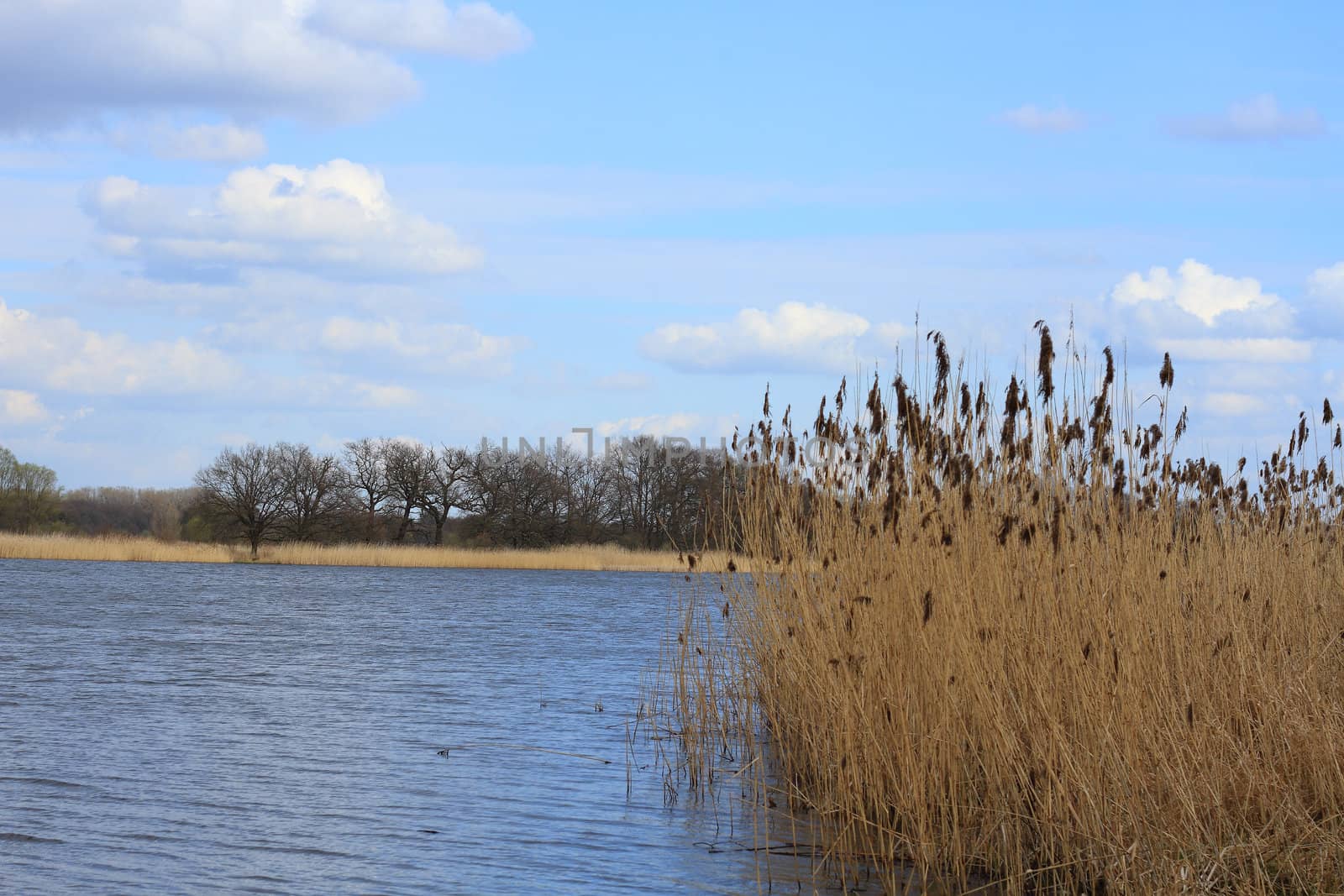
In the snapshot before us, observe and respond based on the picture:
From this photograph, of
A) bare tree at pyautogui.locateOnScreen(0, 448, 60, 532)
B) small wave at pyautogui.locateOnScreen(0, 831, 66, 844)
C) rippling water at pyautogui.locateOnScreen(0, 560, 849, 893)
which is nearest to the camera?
rippling water at pyautogui.locateOnScreen(0, 560, 849, 893)

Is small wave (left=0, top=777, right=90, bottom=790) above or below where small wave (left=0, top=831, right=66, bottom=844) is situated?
below

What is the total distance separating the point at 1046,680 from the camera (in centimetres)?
462

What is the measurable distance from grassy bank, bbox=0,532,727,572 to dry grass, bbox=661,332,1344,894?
31.2 meters

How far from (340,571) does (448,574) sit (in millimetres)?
4081

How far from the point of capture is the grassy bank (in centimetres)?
4044

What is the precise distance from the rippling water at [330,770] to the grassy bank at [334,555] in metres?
21.8

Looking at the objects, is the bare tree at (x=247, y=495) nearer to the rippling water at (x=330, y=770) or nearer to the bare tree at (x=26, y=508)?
the bare tree at (x=26, y=508)

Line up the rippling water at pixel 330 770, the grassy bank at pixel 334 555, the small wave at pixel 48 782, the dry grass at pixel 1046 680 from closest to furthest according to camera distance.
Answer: the dry grass at pixel 1046 680 < the rippling water at pixel 330 770 < the small wave at pixel 48 782 < the grassy bank at pixel 334 555

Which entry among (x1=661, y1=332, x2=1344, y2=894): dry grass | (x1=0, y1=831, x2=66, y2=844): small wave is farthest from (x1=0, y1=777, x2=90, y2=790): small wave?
(x1=661, y1=332, x2=1344, y2=894): dry grass

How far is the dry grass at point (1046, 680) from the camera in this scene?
14.0 ft

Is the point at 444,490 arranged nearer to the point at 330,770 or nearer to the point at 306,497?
the point at 306,497

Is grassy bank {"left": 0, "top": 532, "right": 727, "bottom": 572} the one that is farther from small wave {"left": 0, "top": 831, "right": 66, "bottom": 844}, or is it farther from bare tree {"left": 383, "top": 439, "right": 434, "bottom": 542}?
small wave {"left": 0, "top": 831, "right": 66, "bottom": 844}

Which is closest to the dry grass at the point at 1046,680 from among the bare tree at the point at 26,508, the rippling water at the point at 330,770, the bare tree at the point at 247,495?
the rippling water at the point at 330,770

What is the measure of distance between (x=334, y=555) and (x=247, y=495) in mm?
6487
